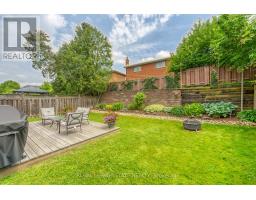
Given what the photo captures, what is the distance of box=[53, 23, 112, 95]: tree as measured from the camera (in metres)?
12.9

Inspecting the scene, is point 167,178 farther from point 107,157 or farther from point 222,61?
point 222,61

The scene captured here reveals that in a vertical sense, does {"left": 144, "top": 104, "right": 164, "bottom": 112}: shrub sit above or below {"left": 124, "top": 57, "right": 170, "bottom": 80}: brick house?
below

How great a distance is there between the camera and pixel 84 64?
12.9 m

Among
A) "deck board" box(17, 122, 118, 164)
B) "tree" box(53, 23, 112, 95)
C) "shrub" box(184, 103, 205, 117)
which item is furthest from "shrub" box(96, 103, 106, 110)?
"deck board" box(17, 122, 118, 164)

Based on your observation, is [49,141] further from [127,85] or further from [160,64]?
[160,64]

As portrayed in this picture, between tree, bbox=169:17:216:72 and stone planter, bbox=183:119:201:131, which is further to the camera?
tree, bbox=169:17:216:72

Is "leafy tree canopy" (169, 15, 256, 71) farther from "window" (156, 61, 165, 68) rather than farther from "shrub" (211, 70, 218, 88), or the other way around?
"window" (156, 61, 165, 68)

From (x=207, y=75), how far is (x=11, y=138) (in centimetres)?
1091

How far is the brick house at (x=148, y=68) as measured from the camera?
19203 mm

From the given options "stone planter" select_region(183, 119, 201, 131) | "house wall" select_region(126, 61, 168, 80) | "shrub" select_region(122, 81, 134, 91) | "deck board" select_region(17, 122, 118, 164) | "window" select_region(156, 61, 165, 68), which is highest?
"window" select_region(156, 61, 165, 68)

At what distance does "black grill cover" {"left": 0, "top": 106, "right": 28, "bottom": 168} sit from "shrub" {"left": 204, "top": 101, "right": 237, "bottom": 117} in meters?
8.15

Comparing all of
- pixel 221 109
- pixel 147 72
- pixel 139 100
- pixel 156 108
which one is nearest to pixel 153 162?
pixel 221 109

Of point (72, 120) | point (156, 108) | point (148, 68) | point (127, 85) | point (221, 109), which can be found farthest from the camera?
point (148, 68)
